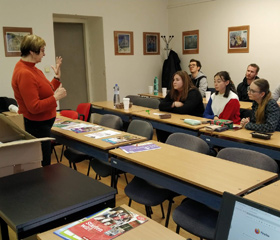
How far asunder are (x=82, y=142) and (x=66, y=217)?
1.81 m

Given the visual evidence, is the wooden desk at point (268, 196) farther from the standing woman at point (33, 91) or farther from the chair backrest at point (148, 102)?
the chair backrest at point (148, 102)

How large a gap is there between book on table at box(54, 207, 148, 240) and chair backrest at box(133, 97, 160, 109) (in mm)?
3556

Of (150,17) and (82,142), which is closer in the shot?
(82,142)

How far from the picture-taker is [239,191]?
1780mm

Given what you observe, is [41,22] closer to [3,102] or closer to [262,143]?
[3,102]

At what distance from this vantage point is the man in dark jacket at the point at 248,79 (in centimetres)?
520

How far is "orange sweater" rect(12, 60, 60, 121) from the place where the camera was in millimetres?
2498

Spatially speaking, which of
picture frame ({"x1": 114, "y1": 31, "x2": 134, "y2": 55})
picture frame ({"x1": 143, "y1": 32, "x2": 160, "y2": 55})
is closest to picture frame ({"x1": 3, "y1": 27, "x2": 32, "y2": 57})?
picture frame ({"x1": 114, "y1": 31, "x2": 134, "y2": 55})

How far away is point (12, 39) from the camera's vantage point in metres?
5.30

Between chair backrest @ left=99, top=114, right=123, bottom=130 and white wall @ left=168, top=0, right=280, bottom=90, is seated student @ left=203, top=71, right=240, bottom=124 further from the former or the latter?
white wall @ left=168, top=0, right=280, bottom=90

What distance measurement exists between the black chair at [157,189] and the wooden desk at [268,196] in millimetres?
843

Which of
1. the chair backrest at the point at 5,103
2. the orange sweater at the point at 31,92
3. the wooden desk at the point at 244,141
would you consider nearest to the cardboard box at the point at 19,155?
the orange sweater at the point at 31,92

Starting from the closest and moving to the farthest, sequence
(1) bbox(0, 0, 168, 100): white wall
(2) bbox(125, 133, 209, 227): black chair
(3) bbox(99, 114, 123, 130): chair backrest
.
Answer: (2) bbox(125, 133, 209, 227): black chair < (3) bbox(99, 114, 123, 130): chair backrest < (1) bbox(0, 0, 168, 100): white wall

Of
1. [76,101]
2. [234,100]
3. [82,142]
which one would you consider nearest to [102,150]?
[82,142]
